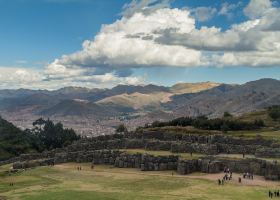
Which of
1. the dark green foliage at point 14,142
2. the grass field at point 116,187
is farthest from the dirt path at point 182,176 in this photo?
the dark green foliage at point 14,142

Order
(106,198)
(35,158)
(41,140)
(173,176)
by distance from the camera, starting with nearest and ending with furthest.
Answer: (106,198), (173,176), (35,158), (41,140)

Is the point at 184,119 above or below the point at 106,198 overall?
above

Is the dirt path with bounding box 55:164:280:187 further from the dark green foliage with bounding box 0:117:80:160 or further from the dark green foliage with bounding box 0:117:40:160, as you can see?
the dark green foliage with bounding box 0:117:80:160

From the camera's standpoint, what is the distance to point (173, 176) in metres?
Result: 68.8

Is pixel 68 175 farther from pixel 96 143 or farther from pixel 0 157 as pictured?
pixel 0 157

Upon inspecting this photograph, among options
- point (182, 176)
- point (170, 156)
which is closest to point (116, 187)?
point (182, 176)

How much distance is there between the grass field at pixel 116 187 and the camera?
53.4 metres

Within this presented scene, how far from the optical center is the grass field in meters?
53.4

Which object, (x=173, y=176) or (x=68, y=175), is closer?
(x=173, y=176)

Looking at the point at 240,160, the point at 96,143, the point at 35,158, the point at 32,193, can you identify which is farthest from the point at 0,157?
the point at 240,160

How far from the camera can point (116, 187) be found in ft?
199

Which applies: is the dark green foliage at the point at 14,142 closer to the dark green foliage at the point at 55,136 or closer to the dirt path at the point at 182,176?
the dark green foliage at the point at 55,136

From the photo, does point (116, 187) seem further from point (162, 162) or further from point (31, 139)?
point (31, 139)

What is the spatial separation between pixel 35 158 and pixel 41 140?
56947mm
